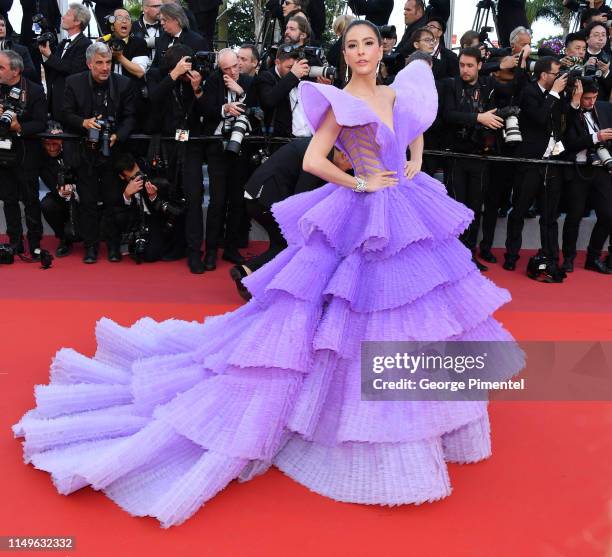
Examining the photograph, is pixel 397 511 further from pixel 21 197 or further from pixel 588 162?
pixel 21 197

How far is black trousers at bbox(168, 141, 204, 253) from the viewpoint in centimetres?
523

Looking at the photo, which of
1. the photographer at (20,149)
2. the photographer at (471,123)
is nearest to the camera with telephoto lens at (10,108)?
the photographer at (20,149)

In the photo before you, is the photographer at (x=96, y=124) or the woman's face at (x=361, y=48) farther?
the photographer at (x=96, y=124)

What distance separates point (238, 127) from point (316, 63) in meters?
0.90

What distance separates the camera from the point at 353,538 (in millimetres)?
2131

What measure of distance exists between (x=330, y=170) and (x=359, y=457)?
3.30 ft

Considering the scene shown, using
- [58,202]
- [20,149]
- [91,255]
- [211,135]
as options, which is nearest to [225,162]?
[211,135]

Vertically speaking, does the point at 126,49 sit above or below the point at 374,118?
above

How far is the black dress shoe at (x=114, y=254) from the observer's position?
5.47 metres

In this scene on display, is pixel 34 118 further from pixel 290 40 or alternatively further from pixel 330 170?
pixel 330 170

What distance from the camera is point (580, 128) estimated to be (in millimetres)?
5484

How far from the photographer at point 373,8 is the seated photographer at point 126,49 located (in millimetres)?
2236

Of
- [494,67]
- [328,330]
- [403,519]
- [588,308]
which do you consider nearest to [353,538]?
[403,519]

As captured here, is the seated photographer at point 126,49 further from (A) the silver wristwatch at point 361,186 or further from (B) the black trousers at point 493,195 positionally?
(A) the silver wristwatch at point 361,186
